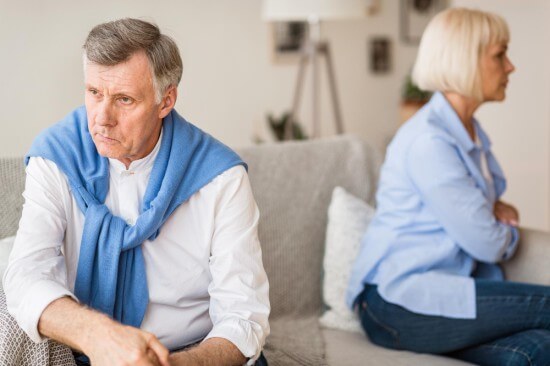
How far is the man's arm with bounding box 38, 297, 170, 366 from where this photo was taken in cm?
122

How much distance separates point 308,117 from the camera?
15.5 ft

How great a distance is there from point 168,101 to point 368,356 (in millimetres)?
892

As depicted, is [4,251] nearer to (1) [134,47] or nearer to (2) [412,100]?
(1) [134,47]

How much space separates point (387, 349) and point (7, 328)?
3.47ft

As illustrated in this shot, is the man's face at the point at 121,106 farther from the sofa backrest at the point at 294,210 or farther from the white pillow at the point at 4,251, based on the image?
the sofa backrest at the point at 294,210

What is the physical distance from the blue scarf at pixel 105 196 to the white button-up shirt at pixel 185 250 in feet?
0.09

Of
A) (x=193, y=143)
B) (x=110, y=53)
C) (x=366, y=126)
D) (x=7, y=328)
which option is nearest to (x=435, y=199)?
(x=193, y=143)

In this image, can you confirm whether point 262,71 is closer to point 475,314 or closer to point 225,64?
point 225,64

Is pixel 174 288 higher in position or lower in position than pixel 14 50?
lower

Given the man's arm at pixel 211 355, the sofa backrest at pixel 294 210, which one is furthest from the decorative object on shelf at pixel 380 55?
the man's arm at pixel 211 355

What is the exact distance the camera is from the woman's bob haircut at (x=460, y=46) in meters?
2.08

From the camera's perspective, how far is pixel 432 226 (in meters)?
2.04

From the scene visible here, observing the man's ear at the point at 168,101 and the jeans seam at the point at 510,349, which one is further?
the jeans seam at the point at 510,349

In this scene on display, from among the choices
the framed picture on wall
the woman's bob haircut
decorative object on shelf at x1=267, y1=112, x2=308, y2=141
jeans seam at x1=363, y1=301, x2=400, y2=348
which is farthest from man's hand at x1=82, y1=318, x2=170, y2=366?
the framed picture on wall
